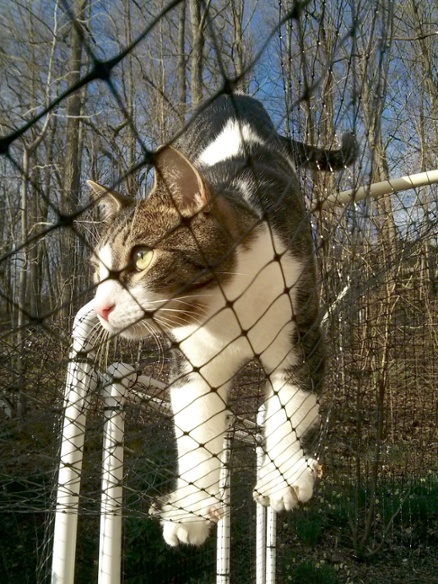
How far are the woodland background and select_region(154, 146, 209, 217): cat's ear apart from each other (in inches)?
4.8

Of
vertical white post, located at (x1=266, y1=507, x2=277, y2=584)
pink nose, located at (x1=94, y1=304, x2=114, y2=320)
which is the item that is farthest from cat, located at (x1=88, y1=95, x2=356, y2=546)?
vertical white post, located at (x1=266, y1=507, x2=277, y2=584)

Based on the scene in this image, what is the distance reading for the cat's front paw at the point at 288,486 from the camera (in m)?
→ 0.89

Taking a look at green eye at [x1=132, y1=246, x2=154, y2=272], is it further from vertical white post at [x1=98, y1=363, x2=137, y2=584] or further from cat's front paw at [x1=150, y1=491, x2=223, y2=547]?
cat's front paw at [x1=150, y1=491, x2=223, y2=547]

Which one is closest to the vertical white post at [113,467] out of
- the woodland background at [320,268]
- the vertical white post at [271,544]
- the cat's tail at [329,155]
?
the woodland background at [320,268]

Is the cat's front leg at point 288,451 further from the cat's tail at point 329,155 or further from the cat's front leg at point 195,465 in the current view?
the cat's tail at point 329,155

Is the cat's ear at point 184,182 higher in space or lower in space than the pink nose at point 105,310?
higher

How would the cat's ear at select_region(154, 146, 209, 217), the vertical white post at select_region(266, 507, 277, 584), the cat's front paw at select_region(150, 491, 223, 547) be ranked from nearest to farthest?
the cat's ear at select_region(154, 146, 209, 217) < the cat's front paw at select_region(150, 491, 223, 547) < the vertical white post at select_region(266, 507, 277, 584)

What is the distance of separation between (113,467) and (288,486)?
0.29 metres

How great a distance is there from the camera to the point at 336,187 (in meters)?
0.92

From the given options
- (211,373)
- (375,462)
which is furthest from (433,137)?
(211,373)

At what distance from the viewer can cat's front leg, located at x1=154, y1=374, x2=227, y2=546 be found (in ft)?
2.84

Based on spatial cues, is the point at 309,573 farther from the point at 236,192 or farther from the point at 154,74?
the point at 154,74

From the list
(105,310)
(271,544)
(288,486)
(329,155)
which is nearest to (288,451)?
(288,486)

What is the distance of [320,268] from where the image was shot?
3.17ft
